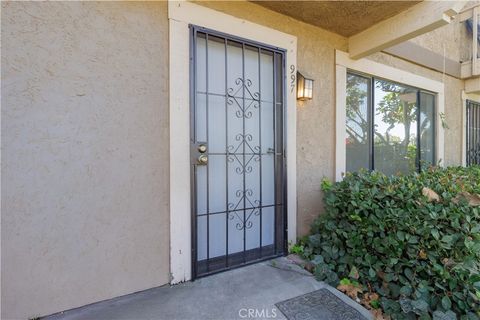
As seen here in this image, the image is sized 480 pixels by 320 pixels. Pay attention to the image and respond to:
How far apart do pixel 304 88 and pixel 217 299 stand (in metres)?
2.10

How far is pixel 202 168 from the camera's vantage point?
83.7 inches

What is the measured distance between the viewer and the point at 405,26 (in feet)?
7.76

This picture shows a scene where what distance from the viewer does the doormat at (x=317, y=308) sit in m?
1.59

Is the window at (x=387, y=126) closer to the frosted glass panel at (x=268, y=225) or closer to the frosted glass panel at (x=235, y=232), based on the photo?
the frosted glass panel at (x=268, y=225)

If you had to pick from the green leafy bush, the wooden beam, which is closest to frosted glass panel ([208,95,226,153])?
the green leafy bush

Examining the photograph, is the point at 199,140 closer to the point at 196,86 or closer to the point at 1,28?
the point at 196,86

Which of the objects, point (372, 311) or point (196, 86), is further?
point (196, 86)

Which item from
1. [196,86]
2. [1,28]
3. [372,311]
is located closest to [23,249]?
[1,28]

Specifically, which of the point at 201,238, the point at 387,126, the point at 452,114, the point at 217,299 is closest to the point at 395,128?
the point at 387,126

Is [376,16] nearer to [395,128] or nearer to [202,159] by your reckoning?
[395,128]

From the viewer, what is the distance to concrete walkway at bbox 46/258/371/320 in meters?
1.57

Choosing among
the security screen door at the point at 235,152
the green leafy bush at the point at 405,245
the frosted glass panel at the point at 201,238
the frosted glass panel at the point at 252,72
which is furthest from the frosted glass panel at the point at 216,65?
the green leafy bush at the point at 405,245

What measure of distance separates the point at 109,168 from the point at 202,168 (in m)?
0.73

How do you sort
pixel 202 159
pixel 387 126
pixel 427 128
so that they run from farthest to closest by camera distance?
1. pixel 427 128
2. pixel 387 126
3. pixel 202 159
